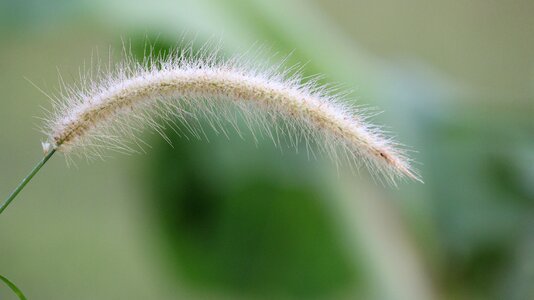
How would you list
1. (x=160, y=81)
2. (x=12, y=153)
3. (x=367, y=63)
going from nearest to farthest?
(x=160, y=81), (x=367, y=63), (x=12, y=153)

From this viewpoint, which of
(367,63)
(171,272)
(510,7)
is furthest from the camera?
(510,7)

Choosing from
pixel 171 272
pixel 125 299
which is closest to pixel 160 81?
pixel 171 272

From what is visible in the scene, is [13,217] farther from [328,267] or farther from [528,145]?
[528,145]

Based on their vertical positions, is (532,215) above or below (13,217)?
above

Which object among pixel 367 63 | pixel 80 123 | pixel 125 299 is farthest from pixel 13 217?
pixel 80 123

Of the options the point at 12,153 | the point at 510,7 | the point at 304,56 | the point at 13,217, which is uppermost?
the point at 510,7

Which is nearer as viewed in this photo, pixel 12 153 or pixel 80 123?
pixel 80 123
